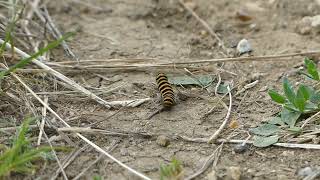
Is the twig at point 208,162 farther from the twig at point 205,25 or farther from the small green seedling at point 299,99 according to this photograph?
the twig at point 205,25

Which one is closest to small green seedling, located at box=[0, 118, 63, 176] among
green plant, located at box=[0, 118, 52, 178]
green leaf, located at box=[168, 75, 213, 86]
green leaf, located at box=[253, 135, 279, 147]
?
green plant, located at box=[0, 118, 52, 178]

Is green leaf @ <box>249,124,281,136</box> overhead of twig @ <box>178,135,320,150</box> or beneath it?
overhead

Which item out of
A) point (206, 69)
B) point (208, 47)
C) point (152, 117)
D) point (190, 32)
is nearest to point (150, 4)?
point (190, 32)

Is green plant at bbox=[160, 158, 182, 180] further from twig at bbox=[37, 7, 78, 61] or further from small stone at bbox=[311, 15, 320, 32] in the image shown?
small stone at bbox=[311, 15, 320, 32]

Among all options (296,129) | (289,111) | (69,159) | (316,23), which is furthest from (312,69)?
(69,159)

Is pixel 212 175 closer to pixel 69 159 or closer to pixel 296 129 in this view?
pixel 296 129

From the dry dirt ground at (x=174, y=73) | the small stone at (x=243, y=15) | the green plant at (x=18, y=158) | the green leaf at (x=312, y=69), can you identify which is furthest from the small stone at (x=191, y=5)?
the green plant at (x=18, y=158)
